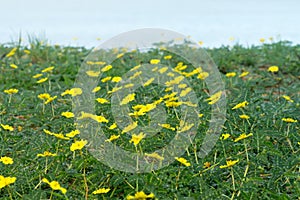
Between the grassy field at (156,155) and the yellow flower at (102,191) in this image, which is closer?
the yellow flower at (102,191)

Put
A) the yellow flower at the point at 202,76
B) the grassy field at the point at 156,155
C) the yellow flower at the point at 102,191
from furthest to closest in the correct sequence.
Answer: the yellow flower at the point at 202,76, the grassy field at the point at 156,155, the yellow flower at the point at 102,191

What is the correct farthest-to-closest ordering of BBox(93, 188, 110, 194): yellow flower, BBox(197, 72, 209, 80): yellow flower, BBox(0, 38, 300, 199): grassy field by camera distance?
BBox(197, 72, 209, 80): yellow flower, BBox(0, 38, 300, 199): grassy field, BBox(93, 188, 110, 194): yellow flower

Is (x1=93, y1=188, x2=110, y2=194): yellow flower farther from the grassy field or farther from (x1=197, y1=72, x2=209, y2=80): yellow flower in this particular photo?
(x1=197, y1=72, x2=209, y2=80): yellow flower

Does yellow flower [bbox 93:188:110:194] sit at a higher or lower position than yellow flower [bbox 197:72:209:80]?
lower

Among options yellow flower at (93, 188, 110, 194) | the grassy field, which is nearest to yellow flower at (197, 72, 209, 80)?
the grassy field

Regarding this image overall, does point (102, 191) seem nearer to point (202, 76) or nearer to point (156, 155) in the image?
point (156, 155)

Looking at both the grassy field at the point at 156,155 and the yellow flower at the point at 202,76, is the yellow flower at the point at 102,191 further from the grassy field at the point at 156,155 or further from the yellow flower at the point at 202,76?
the yellow flower at the point at 202,76

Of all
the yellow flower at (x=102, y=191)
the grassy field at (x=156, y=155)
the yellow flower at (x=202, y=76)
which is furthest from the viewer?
the yellow flower at (x=202, y=76)

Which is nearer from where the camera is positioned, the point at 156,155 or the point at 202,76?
the point at 156,155

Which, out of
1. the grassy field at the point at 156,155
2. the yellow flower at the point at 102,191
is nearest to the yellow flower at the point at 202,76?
the grassy field at the point at 156,155

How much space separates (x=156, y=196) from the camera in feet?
7.78

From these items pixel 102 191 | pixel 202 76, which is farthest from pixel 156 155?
pixel 202 76

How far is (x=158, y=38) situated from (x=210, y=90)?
2.29 metres

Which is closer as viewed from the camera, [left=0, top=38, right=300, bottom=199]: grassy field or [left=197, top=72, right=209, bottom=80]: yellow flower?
[left=0, top=38, right=300, bottom=199]: grassy field
